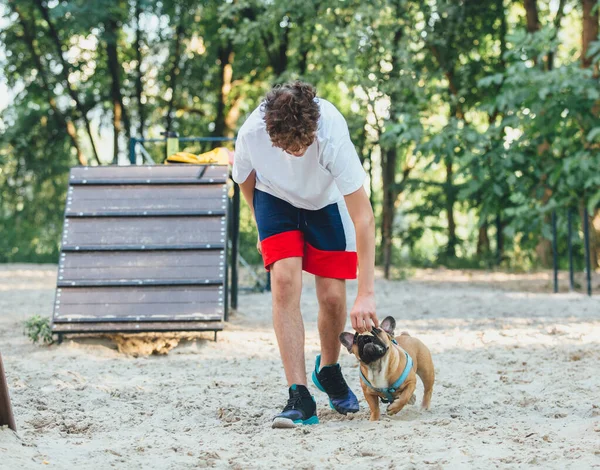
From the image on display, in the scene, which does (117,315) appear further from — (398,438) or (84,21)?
(84,21)

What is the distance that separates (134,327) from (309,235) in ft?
8.91

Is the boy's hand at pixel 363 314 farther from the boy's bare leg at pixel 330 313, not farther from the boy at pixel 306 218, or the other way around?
the boy's bare leg at pixel 330 313

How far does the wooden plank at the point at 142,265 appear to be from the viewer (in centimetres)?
680

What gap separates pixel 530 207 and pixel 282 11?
5322 mm

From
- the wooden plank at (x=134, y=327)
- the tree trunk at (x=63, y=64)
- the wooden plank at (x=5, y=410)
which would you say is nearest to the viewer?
the wooden plank at (x=5, y=410)

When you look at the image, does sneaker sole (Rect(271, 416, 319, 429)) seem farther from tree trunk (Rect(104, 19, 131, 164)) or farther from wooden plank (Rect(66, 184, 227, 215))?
tree trunk (Rect(104, 19, 131, 164))

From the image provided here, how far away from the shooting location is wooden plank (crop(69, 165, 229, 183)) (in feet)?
24.0

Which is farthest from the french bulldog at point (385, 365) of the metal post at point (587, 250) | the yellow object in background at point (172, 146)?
the metal post at point (587, 250)

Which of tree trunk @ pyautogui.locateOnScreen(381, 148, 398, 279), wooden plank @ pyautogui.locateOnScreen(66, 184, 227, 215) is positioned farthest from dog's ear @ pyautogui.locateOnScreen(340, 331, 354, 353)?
tree trunk @ pyautogui.locateOnScreen(381, 148, 398, 279)

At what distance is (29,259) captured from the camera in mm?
18891

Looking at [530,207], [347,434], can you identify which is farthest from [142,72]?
[347,434]

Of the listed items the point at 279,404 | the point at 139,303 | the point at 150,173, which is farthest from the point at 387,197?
the point at 279,404

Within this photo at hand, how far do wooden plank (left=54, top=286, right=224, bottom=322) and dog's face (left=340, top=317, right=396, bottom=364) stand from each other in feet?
8.80

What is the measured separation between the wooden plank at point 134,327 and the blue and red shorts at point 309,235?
7.73ft
